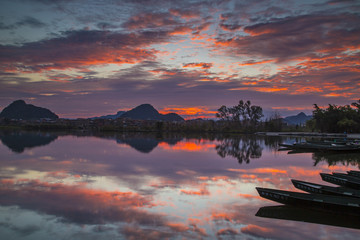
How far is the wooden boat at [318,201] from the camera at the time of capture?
7.80m

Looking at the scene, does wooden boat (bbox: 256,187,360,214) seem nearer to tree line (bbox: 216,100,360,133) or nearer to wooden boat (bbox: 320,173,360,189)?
wooden boat (bbox: 320,173,360,189)

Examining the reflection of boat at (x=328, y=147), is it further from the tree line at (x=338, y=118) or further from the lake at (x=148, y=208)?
the tree line at (x=338, y=118)

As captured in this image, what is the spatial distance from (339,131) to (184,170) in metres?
52.2

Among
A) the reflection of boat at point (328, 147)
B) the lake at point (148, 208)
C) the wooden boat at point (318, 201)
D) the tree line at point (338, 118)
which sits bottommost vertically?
the lake at point (148, 208)

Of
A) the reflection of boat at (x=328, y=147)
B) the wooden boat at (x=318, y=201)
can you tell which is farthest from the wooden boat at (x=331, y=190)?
the reflection of boat at (x=328, y=147)

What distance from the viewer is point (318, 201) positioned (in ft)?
26.5

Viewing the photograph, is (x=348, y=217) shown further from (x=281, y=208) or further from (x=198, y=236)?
(x=198, y=236)

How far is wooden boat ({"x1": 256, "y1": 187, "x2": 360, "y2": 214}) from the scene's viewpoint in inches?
307

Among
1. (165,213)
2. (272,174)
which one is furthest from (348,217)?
(272,174)

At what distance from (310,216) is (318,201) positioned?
545 millimetres

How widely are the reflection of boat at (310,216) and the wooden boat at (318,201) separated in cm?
25

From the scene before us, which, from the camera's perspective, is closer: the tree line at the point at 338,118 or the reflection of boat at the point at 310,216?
the reflection of boat at the point at 310,216

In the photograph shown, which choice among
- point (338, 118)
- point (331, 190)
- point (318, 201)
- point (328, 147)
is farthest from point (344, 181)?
point (338, 118)

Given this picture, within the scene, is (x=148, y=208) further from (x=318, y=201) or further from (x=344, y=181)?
(x=344, y=181)
